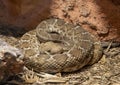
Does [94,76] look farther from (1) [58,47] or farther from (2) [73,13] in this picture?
(2) [73,13]

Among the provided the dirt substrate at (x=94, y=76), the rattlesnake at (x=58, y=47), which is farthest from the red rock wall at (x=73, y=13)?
the dirt substrate at (x=94, y=76)

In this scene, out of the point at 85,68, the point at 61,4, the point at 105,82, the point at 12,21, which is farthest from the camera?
the point at 12,21

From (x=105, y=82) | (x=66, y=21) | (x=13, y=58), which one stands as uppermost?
(x=66, y=21)

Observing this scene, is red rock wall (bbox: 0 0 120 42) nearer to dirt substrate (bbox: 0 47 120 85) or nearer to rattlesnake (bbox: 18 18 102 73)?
rattlesnake (bbox: 18 18 102 73)

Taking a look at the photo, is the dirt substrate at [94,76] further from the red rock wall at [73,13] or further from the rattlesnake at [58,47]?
the red rock wall at [73,13]

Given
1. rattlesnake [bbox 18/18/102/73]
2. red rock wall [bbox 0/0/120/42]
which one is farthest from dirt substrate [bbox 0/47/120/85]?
red rock wall [bbox 0/0/120/42]

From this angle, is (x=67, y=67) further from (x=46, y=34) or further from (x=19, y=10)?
(x=19, y=10)

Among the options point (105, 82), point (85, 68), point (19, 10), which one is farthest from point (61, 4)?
point (105, 82)
